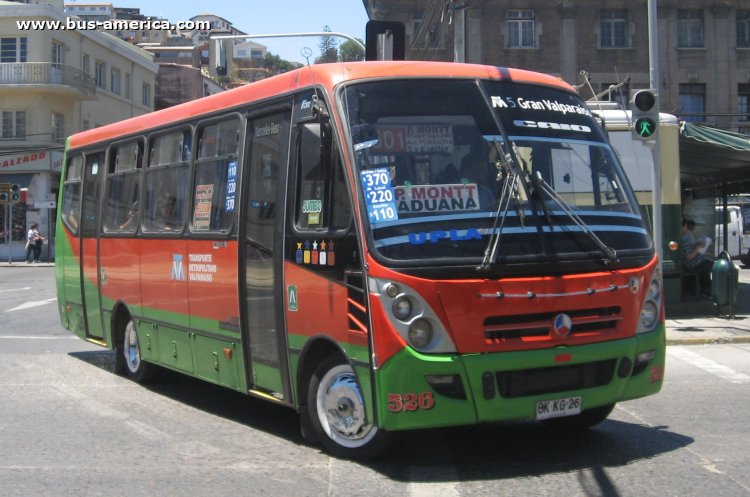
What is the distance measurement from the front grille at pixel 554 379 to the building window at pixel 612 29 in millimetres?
39784

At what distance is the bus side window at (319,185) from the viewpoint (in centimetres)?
630

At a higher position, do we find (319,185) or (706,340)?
(319,185)

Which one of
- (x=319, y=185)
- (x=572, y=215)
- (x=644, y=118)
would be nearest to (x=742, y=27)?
(x=644, y=118)

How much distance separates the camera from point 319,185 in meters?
6.58

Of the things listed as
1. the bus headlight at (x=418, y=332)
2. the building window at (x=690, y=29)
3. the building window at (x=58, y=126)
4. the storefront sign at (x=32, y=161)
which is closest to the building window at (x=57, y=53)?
the building window at (x=58, y=126)

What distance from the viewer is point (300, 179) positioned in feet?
22.6

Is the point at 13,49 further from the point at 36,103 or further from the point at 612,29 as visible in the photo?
the point at 612,29

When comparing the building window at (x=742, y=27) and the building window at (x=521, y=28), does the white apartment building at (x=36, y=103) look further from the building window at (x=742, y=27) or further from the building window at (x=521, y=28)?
the building window at (x=742, y=27)

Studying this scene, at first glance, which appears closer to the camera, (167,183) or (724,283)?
(167,183)

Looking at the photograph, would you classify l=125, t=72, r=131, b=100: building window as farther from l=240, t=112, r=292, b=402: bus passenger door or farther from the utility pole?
l=240, t=112, r=292, b=402: bus passenger door

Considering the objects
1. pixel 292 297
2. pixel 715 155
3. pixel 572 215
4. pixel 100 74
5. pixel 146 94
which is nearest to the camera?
pixel 572 215

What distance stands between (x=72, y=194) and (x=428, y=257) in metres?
7.95

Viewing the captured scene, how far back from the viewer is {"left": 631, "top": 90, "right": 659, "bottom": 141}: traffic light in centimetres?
1332

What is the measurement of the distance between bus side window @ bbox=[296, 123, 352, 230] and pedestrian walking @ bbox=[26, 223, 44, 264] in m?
34.8
